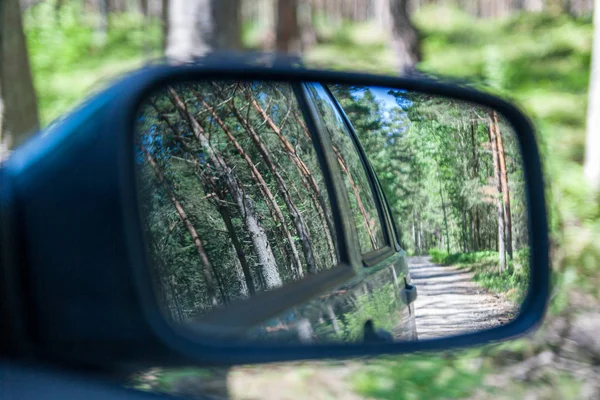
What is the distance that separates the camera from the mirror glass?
1.23 m

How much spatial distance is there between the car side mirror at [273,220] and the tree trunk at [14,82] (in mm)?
2296

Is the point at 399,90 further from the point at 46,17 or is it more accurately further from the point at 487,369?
the point at 46,17

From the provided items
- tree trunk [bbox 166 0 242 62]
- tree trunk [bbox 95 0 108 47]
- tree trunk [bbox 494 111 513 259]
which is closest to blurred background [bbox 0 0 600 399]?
tree trunk [bbox 166 0 242 62]

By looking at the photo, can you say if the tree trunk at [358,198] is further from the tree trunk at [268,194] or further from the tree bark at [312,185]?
the tree trunk at [268,194]

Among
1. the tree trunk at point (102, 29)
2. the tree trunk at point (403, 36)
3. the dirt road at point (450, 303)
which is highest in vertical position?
the tree trunk at point (102, 29)

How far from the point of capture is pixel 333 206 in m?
1.52

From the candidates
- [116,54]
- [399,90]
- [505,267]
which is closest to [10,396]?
[399,90]

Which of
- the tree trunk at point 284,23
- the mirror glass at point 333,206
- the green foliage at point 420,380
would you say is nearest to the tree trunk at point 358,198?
the mirror glass at point 333,206

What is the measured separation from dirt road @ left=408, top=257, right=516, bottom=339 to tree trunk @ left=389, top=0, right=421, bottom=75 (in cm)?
948

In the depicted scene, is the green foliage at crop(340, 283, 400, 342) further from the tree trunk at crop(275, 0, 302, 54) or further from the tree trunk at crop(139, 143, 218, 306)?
the tree trunk at crop(275, 0, 302, 54)

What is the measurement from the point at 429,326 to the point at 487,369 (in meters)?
2.70

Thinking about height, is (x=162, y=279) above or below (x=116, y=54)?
below

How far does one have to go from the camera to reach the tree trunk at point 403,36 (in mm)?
10703

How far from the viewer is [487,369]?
390 cm
